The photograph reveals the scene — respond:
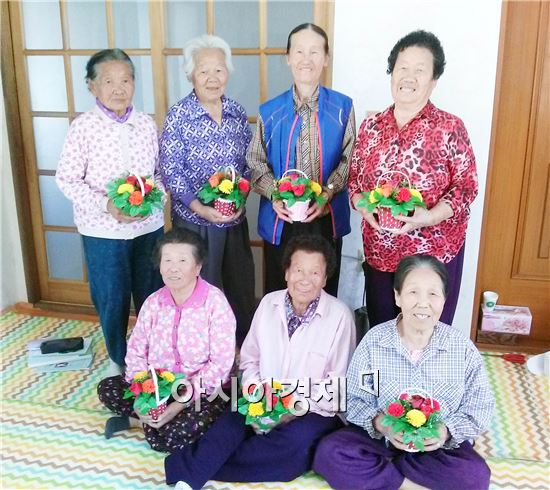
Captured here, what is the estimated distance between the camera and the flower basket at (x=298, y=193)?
2232mm

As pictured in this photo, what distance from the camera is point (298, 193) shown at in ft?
7.30

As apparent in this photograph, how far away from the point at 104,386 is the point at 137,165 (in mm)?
909

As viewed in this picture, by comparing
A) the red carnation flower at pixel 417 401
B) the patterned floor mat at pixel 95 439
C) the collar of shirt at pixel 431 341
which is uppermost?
the collar of shirt at pixel 431 341

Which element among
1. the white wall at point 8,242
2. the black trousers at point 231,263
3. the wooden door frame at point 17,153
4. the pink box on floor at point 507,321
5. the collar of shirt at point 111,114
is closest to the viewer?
the collar of shirt at point 111,114

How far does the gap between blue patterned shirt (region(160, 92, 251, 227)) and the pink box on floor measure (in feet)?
4.87

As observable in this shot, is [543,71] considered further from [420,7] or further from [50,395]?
[50,395]

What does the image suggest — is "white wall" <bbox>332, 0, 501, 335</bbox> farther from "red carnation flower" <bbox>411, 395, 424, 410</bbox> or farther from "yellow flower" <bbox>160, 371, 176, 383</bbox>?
"yellow flower" <bbox>160, 371, 176, 383</bbox>

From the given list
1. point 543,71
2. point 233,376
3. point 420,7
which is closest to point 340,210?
point 233,376

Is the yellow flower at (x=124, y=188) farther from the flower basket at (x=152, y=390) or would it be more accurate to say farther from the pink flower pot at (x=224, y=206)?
the flower basket at (x=152, y=390)

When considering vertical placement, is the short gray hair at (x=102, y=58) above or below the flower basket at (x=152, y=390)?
above

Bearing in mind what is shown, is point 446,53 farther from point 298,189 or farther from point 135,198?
point 135,198

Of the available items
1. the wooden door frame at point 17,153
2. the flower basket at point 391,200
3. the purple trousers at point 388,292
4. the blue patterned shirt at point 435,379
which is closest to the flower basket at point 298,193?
the flower basket at point 391,200

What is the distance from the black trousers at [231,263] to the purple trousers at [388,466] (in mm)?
910

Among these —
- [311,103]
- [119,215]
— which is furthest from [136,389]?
[311,103]
